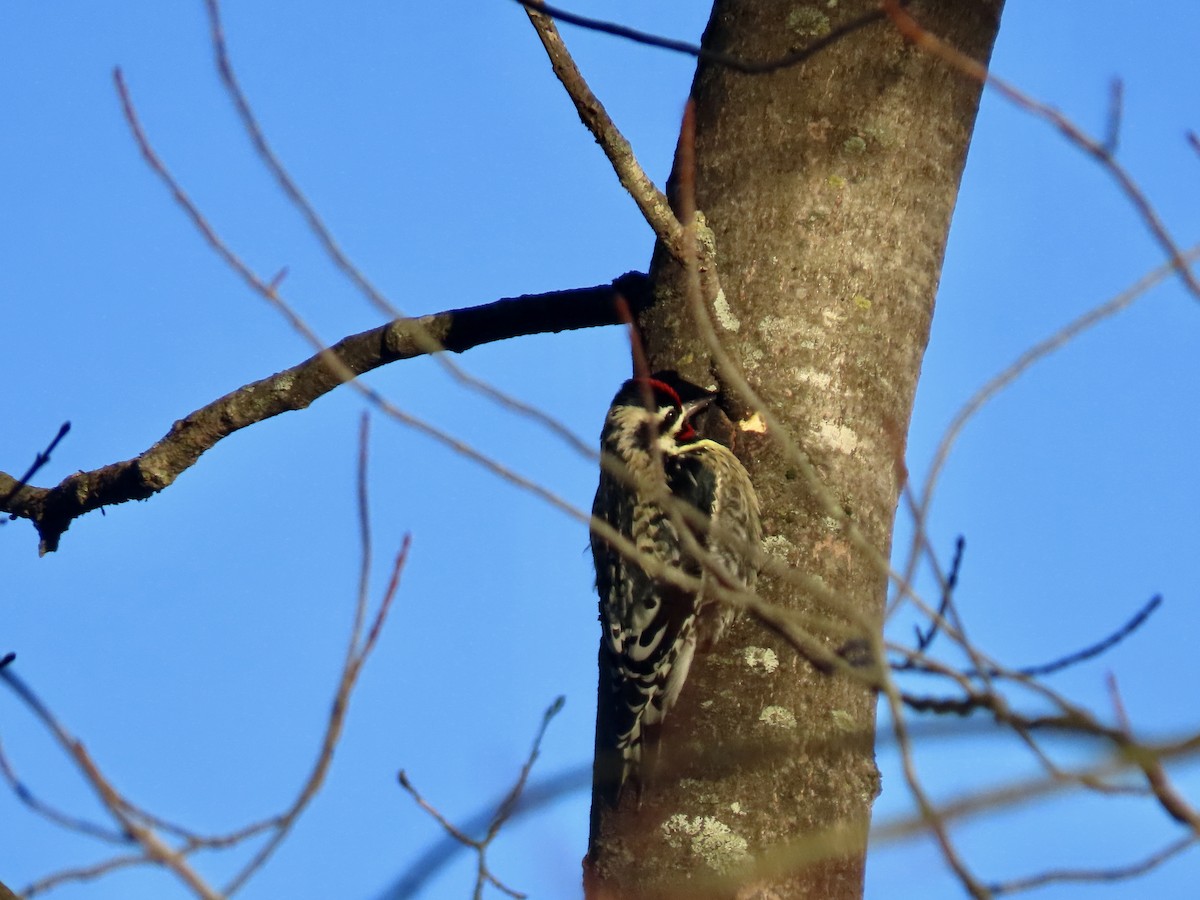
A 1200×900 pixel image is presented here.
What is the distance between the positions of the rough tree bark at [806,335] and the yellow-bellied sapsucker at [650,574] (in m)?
0.10

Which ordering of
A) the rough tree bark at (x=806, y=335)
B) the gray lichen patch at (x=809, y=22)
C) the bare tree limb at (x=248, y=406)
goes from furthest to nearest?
the bare tree limb at (x=248, y=406) < the gray lichen patch at (x=809, y=22) < the rough tree bark at (x=806, y=335)

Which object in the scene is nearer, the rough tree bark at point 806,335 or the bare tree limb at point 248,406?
the rough tree bark at point 806,335

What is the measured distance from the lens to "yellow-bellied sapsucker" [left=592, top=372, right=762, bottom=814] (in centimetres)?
357

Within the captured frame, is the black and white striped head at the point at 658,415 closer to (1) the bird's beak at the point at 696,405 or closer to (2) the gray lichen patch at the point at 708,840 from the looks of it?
(1) the bird's beak at the point at 696,405

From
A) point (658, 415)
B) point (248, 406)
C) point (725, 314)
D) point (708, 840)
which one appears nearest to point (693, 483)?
point (658, 415)

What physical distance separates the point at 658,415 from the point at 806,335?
66cm

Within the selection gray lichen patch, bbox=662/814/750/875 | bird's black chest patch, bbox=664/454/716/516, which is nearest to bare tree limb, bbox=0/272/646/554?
→ bird's black chest patch, bbox=664/454/716/516

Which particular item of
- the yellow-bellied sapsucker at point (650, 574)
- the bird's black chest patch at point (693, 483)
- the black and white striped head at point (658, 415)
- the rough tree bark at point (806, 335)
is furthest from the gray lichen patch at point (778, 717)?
the bird's black chest patch at point (693, 483)

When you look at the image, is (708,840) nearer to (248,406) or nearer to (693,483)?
(693,483)

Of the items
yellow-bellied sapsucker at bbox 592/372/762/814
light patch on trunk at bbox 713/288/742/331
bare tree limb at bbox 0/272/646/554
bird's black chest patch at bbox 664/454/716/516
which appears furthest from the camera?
bird's black chest patch at bbox 664/454/716/516

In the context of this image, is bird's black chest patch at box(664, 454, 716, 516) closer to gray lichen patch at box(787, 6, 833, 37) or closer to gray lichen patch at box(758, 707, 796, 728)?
gray lichen patch at box(758, 707, 796, 728)

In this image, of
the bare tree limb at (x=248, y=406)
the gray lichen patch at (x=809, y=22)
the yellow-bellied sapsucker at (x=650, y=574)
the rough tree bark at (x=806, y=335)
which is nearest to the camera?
the rough tree bark at (x=806, y=335)

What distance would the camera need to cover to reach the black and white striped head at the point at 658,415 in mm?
4008

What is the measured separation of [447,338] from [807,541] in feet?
4.54
